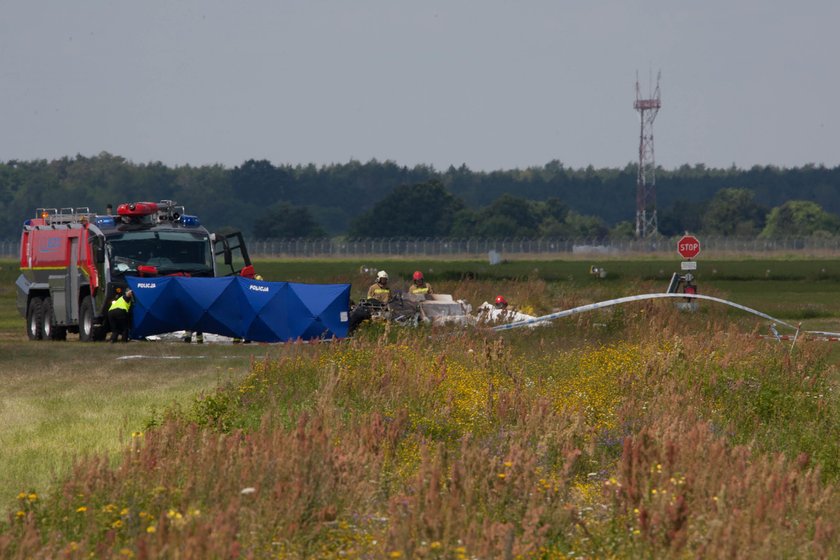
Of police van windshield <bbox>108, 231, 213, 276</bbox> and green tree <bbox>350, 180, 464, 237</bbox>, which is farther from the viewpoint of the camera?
green tree <bbox>350, 180, 464, 237</bbox>

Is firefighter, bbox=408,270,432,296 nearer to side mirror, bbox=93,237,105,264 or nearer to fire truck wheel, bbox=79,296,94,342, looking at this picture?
side mirror, bbox=93,237,105,264

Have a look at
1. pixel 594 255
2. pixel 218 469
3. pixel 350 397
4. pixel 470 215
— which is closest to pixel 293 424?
pixel 350 397

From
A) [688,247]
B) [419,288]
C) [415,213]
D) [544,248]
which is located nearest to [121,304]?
[419,288]

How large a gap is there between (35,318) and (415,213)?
160 m

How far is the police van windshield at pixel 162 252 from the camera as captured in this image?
31281 mm

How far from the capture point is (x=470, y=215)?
630ft

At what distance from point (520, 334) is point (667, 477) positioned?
1811cm

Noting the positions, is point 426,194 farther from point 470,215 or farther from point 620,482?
point 620,482

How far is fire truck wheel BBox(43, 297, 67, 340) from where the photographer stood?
33.4 meters

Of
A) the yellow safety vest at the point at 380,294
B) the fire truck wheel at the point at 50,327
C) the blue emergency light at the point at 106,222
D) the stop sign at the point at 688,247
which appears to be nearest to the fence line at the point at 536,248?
the stop sign at the point at 688,247

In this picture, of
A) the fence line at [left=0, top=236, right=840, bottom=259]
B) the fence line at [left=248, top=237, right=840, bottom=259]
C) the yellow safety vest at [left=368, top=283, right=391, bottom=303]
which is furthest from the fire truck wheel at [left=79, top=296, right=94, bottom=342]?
the fence line at [left=248, top=237, right=840, bottom=259]

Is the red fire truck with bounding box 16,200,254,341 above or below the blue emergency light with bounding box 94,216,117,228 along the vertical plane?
below

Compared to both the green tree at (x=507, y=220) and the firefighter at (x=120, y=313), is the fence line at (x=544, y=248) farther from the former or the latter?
the firefighter at (x=120, y=313)

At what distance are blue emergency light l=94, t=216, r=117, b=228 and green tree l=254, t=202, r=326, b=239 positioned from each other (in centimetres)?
16237
